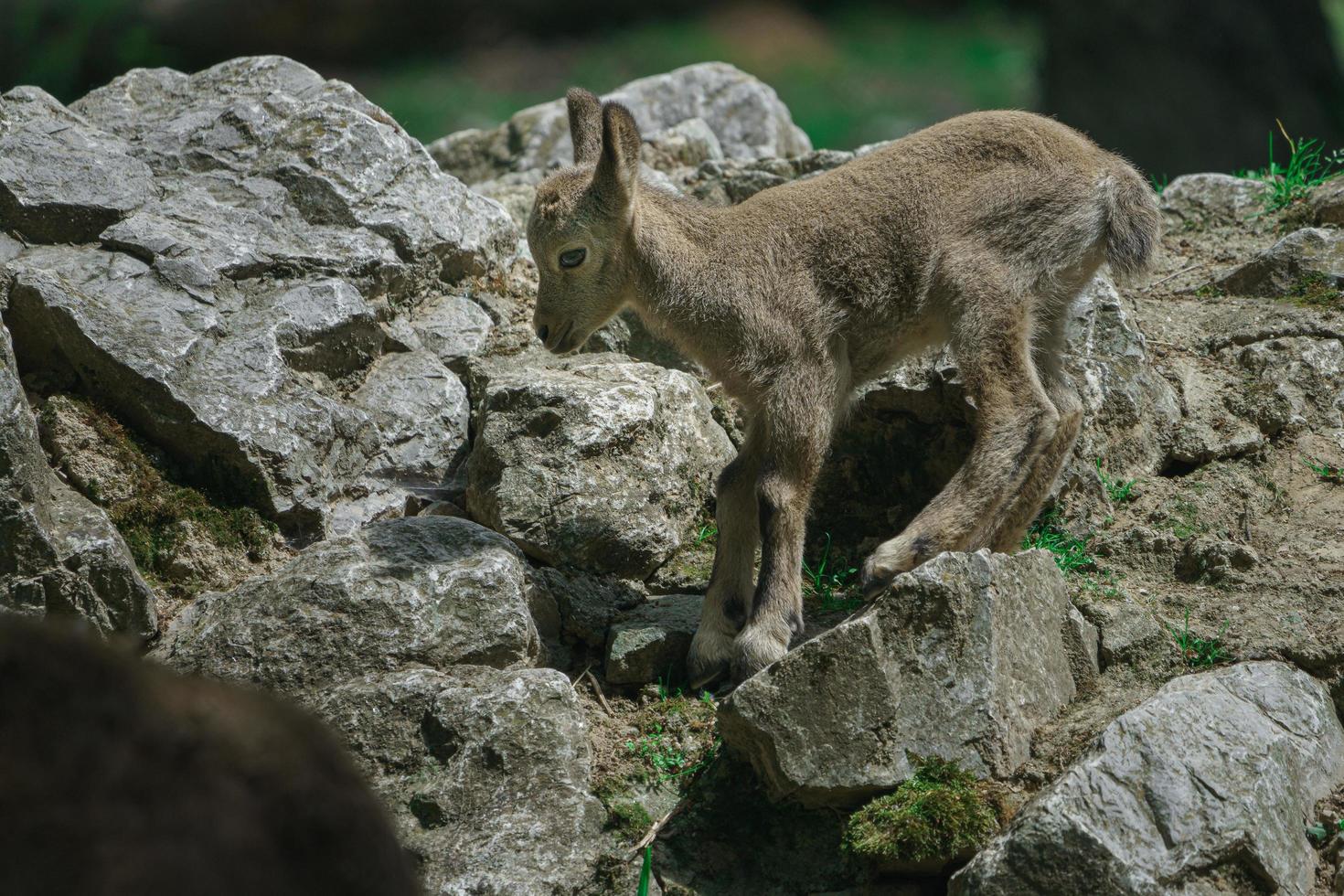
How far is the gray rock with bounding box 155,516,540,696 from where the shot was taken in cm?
542

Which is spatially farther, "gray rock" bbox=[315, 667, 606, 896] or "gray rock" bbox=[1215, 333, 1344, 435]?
"gray rock" bbox=[1215, 333, 1344, 435]

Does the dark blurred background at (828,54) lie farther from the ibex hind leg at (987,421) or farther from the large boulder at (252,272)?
the ibex hind leg at (987,421)

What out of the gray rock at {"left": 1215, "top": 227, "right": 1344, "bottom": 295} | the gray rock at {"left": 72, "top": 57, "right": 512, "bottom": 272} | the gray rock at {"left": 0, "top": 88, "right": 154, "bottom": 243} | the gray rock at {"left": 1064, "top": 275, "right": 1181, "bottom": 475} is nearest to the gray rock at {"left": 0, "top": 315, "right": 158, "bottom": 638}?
the gray rock at {"left": 0, "top": 88, "right": 154, "bottom": 243}

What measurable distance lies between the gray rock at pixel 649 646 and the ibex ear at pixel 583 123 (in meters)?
2.89

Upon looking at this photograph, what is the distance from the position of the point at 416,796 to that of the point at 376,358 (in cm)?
319

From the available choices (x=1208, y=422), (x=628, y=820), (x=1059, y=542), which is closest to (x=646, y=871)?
(x=628, y=820)

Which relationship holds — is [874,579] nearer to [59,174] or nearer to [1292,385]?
[1292,385]

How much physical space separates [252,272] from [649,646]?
127 inches

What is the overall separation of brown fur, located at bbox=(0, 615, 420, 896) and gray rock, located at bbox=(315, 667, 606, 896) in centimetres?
227

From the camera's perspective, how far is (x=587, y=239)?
6.87 metres

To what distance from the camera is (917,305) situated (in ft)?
20.9

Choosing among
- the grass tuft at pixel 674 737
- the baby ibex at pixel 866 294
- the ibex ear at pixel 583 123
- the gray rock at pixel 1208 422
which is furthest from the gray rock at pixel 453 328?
the gray rock at pixel 1208 422

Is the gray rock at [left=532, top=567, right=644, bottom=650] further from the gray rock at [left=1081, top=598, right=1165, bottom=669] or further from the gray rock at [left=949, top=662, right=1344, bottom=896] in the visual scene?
the gray rock at [left=949, top=662, right=1344, bottom=896]

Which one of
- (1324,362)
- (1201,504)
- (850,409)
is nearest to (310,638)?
(850,409)
